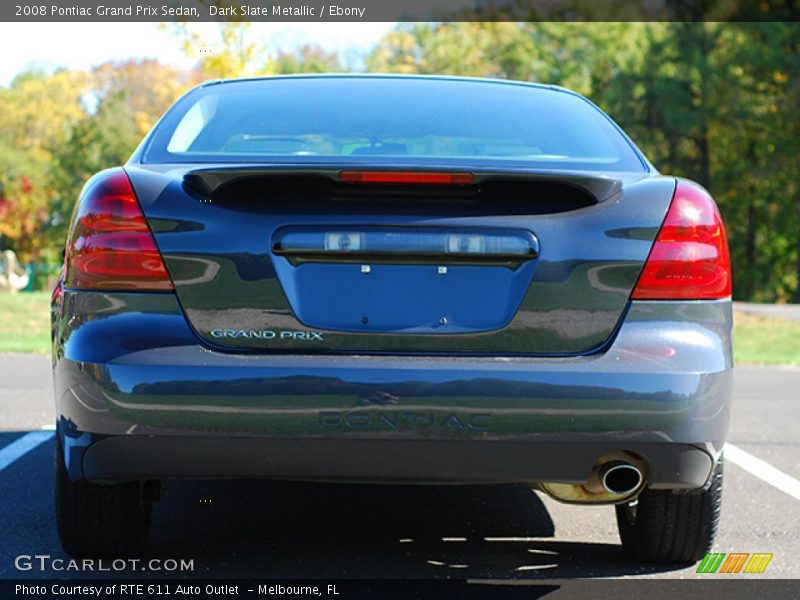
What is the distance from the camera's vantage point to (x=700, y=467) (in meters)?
3.62

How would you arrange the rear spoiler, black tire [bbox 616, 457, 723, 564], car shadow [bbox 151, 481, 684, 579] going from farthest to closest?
car shadow [bbox 151, 481, 684, 579] → black tire [bbox 616, 457, 723, 564] → the rear spoiler

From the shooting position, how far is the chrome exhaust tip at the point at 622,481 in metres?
3.60

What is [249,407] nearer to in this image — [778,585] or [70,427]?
[70,427]

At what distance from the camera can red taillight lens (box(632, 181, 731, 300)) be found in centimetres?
359

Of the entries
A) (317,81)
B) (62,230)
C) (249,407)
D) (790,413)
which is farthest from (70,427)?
(62,230)

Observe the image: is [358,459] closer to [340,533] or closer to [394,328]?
[394,328]

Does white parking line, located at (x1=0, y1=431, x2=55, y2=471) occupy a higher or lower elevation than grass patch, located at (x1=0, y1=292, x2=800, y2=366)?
higher

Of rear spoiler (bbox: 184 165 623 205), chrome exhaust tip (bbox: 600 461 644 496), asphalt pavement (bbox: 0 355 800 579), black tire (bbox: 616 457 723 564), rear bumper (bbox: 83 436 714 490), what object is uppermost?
rear spoiler (bbox: 184 165 623 205)

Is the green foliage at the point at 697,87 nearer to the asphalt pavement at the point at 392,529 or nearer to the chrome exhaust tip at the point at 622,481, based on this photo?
the asphalt pavement at the point at 392,529

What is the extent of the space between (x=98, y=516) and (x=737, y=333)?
56.6 ft

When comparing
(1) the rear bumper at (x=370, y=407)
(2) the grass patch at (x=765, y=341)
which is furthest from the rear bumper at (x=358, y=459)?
(2) the grass patch at (x=765, y=341)

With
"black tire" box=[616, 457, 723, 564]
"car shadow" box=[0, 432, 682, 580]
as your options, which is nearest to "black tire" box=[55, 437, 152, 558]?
"car shadow" box=[0, 432, 682, 580]

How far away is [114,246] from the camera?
357 cm

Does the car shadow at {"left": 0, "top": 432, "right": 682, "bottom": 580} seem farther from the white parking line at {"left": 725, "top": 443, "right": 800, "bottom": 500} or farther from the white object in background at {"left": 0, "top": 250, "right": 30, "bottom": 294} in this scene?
the white object in background at {"left": 0, "top": 250, "right": 30, "bottom": 294}
